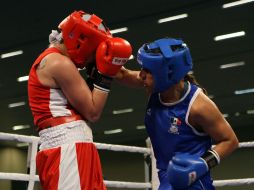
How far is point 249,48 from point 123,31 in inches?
88.7

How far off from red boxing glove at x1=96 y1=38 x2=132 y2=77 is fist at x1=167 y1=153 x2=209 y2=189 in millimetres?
433

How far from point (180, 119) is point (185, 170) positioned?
0.26 metres

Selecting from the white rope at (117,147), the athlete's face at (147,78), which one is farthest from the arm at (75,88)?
the white rope at (117,147)

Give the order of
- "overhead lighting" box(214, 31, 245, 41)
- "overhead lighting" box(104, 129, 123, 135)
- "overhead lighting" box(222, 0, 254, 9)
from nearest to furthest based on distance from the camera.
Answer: "overhead lighting" box(222, 0, 254, 9), "overhead lighting" box(214, 31, 245, 41), "overhead lighting" box(104, 129, 123, 135)

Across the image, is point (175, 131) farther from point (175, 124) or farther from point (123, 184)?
point (123, 184)

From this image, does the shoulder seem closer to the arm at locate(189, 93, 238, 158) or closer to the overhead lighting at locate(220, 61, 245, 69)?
the arm at locate(189, 93, 238, 158)

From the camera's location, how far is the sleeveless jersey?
1823 mm

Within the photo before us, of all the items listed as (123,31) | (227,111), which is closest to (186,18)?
(123,31)

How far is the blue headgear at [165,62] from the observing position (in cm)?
175

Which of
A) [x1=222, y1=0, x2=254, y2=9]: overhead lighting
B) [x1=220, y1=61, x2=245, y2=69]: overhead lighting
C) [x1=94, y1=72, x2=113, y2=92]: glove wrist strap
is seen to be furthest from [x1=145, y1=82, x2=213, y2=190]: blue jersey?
[x1=220, y1=61, x2=245, y2=69]: overhead lighting

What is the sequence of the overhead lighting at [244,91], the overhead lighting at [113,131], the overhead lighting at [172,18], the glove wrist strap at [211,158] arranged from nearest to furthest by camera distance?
the glove wrist strap at [211,158], the overhead lighting at [172,18], the overhead lighting at [244,91], the overhead lighting at [113,131]

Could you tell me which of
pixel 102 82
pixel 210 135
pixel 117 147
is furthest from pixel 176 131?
pixel 117 147

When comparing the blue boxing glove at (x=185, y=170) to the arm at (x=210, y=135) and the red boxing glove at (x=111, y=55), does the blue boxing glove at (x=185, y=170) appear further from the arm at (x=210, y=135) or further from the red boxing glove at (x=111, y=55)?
the red boxing glove at (x=111, y=55)

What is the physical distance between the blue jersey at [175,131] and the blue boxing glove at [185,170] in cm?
14
